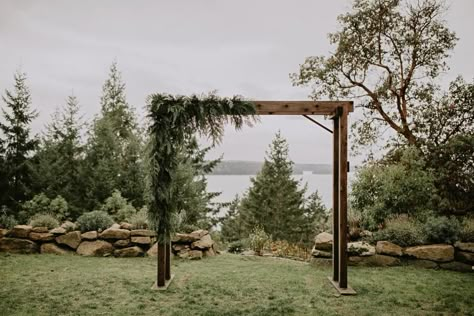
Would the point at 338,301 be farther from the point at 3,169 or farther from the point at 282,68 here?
the point at 3,169

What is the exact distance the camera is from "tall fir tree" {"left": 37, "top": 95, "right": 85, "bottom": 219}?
37.5 feet

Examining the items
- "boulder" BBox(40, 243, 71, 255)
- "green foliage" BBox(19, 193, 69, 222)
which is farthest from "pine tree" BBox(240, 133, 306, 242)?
"boulder" BBox(40, 243, 71, 255)

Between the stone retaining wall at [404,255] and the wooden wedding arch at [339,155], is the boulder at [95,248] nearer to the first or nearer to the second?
the wooden wedding arch at [339,155]

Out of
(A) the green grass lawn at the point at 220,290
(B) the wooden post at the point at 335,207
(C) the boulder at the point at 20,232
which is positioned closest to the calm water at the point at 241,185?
(C) the boulder at the point at 20,232

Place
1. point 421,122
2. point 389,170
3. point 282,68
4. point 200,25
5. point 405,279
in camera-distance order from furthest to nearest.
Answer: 1. point 282,68
2. point 421,122
3. point 200,25
4. point 389,170
5. point 405,279

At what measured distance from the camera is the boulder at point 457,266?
675cm

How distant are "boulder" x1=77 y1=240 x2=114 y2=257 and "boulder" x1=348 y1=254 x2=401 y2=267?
534cm

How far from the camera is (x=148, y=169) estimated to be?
18.4 ft

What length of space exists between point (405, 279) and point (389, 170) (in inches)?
151

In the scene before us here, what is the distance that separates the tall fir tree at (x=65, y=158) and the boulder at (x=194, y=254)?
4.83 m

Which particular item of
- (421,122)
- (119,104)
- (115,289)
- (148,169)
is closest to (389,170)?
(421,122)

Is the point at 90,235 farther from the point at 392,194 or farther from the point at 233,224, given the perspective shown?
→ the point at 233,224

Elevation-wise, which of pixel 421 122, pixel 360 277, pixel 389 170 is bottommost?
pixel 360 277

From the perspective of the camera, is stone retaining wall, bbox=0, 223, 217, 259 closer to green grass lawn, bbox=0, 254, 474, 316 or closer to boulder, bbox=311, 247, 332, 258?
green grass lawn, bbox=0, 254, 474, 316
